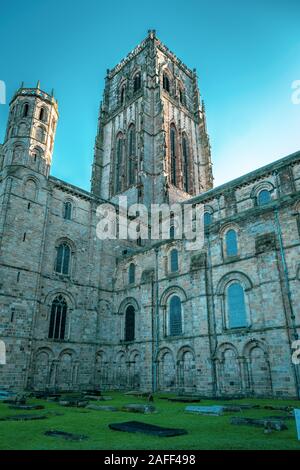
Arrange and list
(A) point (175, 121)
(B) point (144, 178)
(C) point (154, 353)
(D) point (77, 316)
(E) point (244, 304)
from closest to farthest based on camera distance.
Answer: (E) point (244, 304)
(C) point (154, 353)
(D) point (77, 316)
(B) point (144, 178)
(A) point (175, 121)

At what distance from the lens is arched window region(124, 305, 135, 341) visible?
2883 centimetres

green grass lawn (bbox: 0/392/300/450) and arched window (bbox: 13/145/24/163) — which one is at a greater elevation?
arched window (bbox: 13/145/24/163)

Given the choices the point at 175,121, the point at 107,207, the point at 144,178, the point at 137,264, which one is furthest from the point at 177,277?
the point at 175,121

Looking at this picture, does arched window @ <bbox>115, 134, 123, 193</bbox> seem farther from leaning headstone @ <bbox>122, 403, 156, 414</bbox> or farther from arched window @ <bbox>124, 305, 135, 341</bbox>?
leaning headstone @ <bbox>122, 403, 156, 414</bbox>

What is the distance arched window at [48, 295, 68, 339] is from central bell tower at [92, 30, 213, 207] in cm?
1777

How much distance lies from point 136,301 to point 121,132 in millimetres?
29056

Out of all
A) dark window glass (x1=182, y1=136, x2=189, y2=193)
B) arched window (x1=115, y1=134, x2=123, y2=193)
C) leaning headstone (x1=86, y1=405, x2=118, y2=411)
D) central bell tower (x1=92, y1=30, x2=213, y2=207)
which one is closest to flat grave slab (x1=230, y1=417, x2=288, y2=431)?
leaning headstone (x1=86, y1=405, x2=118, y2=411)

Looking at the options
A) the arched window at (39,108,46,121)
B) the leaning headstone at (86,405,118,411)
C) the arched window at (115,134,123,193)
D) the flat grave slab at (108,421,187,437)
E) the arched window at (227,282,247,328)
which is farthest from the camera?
the arched window at (115,134,123,193)

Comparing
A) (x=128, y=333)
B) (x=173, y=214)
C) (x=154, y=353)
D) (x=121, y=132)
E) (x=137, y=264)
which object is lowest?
(x=154, y=353)

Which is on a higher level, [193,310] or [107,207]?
[107,207]

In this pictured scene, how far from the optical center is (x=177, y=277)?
85.5 feet

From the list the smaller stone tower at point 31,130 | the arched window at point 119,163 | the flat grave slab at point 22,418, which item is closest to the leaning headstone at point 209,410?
the flat grave slab at point 22,418

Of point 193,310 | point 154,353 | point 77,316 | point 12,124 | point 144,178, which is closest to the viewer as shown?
point 193,310

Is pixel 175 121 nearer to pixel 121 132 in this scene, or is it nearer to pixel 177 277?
pixel 121 132
